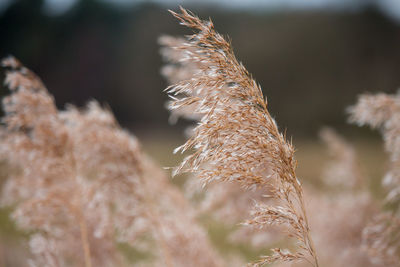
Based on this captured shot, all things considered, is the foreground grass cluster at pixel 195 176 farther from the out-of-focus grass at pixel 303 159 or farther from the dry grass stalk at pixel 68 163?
the out-of-focus grass at pixel 303 159

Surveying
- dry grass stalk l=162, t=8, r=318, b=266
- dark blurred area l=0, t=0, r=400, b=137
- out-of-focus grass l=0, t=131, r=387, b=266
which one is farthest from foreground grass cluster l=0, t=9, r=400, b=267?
dark blurred area l=0, t=0, r=400, b=137

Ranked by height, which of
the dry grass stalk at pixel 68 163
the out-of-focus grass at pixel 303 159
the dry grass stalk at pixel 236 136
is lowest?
the out-of-focus grass at pixel 303 159

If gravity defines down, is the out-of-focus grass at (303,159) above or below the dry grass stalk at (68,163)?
below

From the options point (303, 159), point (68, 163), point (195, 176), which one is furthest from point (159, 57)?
point (195, 176)

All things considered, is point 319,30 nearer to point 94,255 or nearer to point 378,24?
point 378,24

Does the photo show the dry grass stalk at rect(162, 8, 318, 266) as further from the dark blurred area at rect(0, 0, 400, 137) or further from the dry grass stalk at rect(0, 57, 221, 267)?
the dark blurred area at rect(0, 0, 400, 137)

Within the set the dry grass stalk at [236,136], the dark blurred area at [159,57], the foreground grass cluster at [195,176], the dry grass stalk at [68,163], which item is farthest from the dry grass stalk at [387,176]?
the dark blurred area at [159,57]
